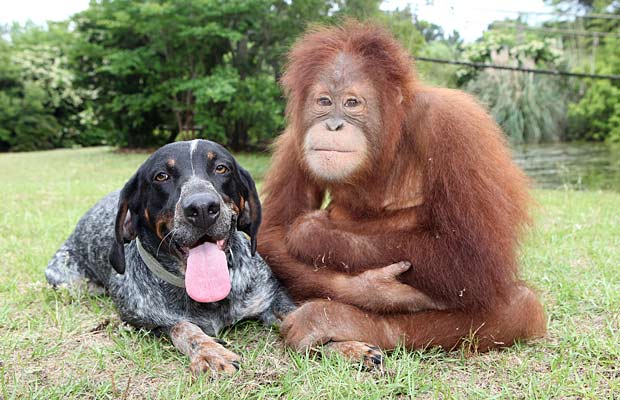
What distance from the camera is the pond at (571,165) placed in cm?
1212

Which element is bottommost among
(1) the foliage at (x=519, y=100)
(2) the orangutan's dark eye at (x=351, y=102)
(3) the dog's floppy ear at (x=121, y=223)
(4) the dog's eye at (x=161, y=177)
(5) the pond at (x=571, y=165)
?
(5) the pond at (x=571, y=165)

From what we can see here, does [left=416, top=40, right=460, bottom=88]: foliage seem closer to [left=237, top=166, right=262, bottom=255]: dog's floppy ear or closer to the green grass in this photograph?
the green grass

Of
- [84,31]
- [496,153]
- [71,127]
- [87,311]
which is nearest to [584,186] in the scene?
[496,153]

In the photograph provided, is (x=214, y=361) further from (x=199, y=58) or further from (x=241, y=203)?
(x=199, y=58)

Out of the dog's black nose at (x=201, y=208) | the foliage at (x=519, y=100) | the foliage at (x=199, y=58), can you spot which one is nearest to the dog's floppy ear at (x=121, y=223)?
the dog's black nose at (x=201, y=208)

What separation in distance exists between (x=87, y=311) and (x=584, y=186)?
10.8m

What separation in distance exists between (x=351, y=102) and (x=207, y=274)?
3.31 feet

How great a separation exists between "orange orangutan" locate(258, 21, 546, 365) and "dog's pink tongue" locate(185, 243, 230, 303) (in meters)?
0.36

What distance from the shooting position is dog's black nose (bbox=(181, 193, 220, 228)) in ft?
8.29

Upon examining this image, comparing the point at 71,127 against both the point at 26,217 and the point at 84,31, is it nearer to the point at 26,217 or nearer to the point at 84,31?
the point at 84,31

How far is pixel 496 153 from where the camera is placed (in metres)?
2.82

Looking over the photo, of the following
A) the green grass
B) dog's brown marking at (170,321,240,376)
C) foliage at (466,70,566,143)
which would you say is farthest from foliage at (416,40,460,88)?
dog's brown marking at (170,321,240,376)

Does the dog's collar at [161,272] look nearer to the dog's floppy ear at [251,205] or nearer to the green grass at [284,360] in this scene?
the green grass at [284,360]

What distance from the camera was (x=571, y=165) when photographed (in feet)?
51.8
